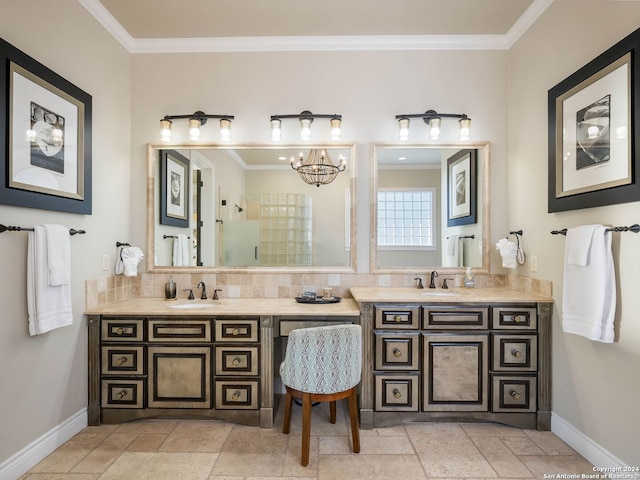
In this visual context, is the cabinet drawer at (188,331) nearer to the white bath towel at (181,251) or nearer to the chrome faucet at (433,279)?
the white bath towel at (181,251)

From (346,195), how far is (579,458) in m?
2.27

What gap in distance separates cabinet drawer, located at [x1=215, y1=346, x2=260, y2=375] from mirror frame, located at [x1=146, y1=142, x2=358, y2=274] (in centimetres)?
74

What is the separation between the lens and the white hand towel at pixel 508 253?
103 inches

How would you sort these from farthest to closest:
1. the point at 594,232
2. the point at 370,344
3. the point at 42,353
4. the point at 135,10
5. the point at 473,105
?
the point at 473,105 → the point at 135,10 → the point at 370,344 → the point at 42,353 → the point at 594,232

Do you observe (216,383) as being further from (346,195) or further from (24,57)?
(24,57)

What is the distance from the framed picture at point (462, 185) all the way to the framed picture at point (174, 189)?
2.23 meters

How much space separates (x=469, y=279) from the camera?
2.80m

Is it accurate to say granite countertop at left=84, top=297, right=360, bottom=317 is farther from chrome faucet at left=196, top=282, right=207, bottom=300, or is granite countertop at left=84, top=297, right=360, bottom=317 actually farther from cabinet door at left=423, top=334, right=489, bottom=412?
cabinet door at left=423, top=334, right=489, bottom=412

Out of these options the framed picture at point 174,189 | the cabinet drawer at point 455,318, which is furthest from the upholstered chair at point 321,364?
the framed picture at point 174,189

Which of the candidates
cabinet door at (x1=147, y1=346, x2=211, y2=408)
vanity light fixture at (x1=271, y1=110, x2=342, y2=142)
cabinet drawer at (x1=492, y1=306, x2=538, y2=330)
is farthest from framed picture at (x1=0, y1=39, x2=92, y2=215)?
cabinet drawer at (x1=492, y1=306, x2=538, y2=330)

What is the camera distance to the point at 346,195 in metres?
2.84

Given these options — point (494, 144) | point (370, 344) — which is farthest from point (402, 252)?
point (494, 144)

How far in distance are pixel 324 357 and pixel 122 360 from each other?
143 centimetres

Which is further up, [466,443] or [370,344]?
[370,344]
